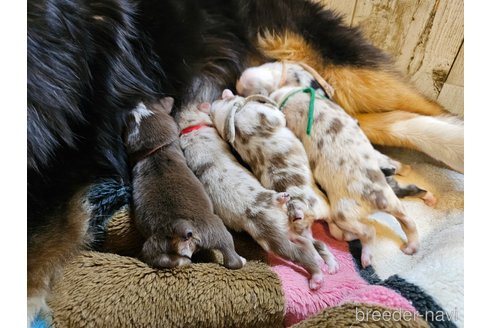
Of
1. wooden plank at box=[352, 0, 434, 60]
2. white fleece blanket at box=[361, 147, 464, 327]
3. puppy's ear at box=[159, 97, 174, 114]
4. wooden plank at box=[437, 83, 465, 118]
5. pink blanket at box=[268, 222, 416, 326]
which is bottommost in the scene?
pink blanket at box=[268, 222, 416, 326]

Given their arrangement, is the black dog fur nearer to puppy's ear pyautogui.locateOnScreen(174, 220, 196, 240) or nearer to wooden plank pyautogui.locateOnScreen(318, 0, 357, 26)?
puppy's ear pyautogui.locateOnScreen(174, 220, 196, 240)

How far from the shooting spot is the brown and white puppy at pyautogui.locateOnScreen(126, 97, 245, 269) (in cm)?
102

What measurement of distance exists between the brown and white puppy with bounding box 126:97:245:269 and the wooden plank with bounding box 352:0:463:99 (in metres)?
1.06

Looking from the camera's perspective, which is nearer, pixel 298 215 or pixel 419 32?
pixel 298 215

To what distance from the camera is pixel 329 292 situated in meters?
1.08

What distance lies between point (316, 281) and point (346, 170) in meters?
0.31

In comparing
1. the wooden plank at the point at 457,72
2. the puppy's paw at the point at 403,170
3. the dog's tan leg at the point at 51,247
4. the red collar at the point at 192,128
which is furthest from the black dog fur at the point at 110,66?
the wooden plank at the point at 457,72

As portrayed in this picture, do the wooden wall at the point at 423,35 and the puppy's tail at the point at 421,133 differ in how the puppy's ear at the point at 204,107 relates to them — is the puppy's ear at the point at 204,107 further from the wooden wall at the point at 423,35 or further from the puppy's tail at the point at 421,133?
the wooden wall at the point at 423,35

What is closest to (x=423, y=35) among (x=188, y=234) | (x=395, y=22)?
(x=395, y=22)

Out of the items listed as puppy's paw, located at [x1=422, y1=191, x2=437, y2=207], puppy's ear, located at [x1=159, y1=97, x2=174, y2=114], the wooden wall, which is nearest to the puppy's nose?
puppy's ear, located at [x1=159, y1=97, x2=174, y2=114]

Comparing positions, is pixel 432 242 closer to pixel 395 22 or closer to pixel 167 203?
pixel 167 203

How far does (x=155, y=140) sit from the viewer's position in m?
1.29

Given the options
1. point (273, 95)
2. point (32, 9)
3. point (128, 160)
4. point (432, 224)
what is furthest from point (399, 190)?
point (32, 9)

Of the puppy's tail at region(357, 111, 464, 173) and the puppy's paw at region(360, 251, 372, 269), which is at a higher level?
the puppy's tail at region(357, 111, 464, 173)
